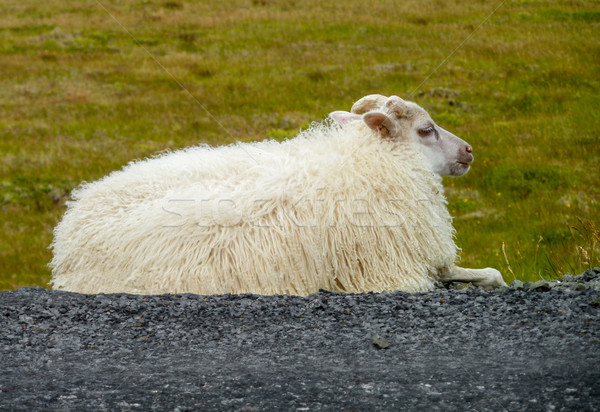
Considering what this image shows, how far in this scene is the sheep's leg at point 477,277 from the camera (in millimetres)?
8289

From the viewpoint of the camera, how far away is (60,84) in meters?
26.3

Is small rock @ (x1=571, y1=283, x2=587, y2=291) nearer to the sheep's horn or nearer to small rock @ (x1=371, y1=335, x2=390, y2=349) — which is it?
small rock @ (x1=371, y1=335, x2=390, y2=349)

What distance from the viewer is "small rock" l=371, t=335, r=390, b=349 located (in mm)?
5268

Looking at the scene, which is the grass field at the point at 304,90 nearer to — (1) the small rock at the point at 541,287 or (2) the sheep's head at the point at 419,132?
(2) the sheep's head at the point at 419,132

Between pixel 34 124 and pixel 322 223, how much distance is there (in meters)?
16.8

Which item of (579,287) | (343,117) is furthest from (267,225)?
(579,287)

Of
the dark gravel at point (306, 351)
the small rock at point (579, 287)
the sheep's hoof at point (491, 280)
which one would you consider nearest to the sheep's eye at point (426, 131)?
the sheep's hoof at point (491, 280)

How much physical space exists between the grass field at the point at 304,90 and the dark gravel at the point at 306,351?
362 centimetres

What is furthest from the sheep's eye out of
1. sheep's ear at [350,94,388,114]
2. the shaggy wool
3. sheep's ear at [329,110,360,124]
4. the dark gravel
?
the dark gravel

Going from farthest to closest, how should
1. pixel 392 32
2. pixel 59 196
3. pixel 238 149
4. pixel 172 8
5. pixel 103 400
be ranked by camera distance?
pixel 172 8 → pixel 392 32 → pixel 59 196 → pixel 238 149 → pixel 103 400

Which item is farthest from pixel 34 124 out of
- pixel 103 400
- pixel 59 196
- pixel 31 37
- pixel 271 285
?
pixel 103 400

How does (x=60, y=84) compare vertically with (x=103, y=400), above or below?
below

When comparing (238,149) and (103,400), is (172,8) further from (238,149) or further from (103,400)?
(103,400)

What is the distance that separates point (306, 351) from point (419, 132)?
403 cm
